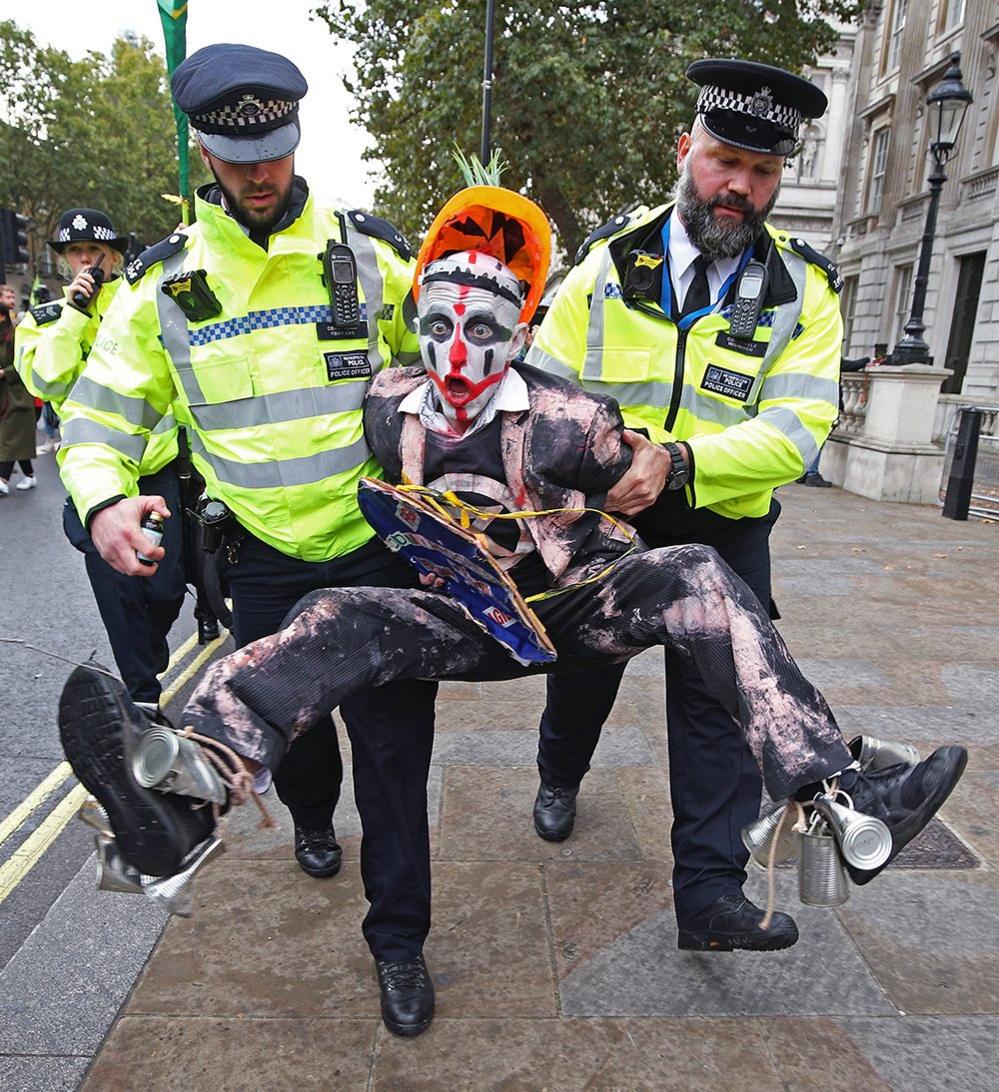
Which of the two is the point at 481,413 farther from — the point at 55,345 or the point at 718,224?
the point at 55,345

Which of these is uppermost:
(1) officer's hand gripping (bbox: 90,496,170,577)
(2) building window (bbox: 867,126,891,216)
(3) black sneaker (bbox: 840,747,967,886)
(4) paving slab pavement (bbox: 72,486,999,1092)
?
(2) building window (bbox: 867,126,891,216)

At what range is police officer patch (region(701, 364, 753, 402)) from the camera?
8.27 ft

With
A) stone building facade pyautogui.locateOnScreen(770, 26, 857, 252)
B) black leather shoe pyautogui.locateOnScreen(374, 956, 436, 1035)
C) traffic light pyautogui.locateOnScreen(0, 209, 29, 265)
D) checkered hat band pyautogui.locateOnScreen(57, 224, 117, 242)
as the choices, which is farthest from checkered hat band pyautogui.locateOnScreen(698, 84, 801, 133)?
stone building facade pyautogui.locateOnScreen(770, 26, 857, 252)

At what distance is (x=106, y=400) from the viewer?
247cm

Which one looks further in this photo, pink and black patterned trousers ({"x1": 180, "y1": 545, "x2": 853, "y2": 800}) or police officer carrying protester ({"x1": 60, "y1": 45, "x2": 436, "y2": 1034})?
police officer carrying protester ({"x1": 60, "y1": 45, "x2": 436, "y2": 1034})

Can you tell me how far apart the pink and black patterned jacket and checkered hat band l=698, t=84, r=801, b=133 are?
33.6 inches

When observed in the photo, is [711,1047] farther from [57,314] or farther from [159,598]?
Result: [57,314]

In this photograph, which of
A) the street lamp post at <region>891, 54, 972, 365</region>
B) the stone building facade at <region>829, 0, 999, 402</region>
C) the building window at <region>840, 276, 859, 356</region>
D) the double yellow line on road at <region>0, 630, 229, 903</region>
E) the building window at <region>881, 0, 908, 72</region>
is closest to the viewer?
the double yellow line on road at <region>0, 630, 229, 903</region>

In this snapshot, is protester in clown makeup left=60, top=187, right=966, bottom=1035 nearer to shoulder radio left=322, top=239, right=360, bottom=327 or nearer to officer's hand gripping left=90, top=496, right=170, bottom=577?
shoulder radio left=322, top=239, right=360, bottom=327

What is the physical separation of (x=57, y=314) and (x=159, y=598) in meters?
1.41

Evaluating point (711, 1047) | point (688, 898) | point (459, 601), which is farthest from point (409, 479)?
point (711, 1047)

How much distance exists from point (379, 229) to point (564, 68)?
12487 mm

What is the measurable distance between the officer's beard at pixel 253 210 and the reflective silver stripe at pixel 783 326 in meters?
1.32

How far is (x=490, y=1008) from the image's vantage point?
2326 millimetres
